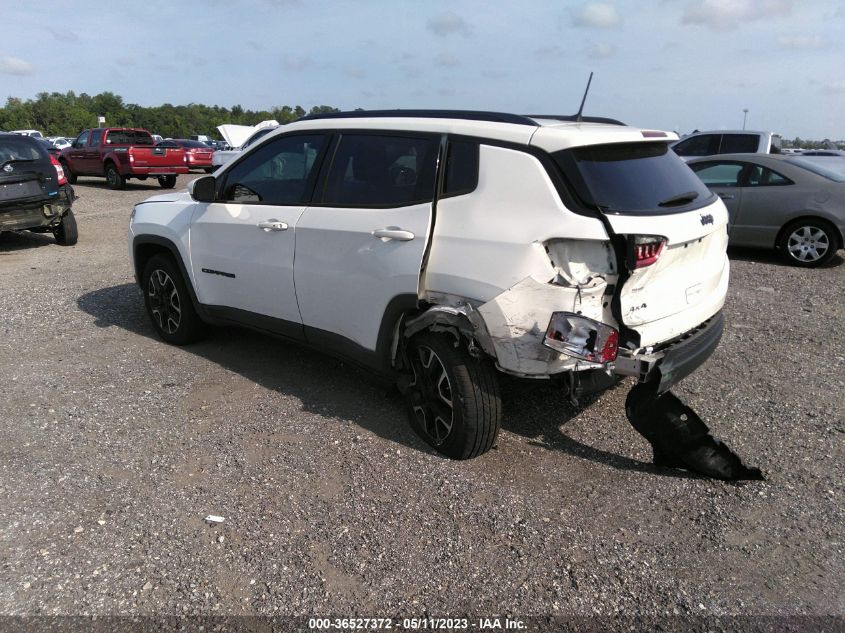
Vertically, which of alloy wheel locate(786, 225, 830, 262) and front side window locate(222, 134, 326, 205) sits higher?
front side window locate(222, 134, 326, 205)

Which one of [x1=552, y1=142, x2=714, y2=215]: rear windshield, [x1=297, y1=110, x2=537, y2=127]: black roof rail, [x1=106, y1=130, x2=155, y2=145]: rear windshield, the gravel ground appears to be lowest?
the gravel ground

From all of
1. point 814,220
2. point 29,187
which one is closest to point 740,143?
point 814,220

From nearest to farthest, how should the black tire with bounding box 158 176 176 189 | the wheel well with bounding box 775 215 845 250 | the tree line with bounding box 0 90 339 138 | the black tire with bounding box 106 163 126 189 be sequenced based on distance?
the wheel well with bounding box 775 215 845 250 → the black tire with bounding box 106 163 126 189 → the black tire with bounding box 158 176 176 189 → the tree line with bounding box 0 90 339 138

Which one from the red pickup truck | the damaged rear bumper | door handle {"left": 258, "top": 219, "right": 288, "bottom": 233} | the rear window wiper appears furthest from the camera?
the red pickup truck

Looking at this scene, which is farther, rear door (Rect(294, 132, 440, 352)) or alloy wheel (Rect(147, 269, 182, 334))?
alloy wheel (Rect(147, 269, 182, 334))

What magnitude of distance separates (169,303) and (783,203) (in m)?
7.75

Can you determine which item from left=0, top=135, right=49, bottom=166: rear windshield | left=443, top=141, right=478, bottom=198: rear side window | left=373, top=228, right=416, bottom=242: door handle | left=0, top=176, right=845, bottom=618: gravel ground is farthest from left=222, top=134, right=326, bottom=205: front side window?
left=0, top=135, right=49, bottom=166: rear windshield

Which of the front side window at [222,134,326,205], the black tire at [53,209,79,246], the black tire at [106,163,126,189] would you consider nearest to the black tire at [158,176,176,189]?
the black tire at [106,163,126,189]

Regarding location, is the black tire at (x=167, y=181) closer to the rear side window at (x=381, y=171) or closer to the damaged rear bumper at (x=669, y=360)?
the rear side window at (x=381, y=171)

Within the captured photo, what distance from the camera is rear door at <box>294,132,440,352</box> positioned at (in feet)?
11.9

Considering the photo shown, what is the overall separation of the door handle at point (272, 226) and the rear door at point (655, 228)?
1.91m

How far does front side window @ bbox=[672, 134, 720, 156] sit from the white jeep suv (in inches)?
371

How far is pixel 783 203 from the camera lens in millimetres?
8656

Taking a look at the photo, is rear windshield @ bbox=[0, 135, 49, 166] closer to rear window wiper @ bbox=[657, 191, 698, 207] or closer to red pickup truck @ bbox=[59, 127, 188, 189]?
rear window wiper @ bbox=[657, 191, 698, 207]
